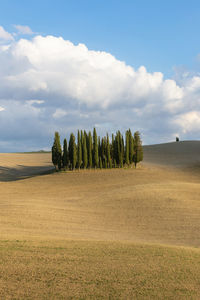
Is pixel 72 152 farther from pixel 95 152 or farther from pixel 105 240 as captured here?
pixel 105 240

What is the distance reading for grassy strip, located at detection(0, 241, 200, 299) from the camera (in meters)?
8.27

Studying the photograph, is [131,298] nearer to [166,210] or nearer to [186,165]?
[166,210]

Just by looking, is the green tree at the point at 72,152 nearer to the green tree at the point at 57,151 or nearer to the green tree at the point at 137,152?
the green tree at the point at 57,151

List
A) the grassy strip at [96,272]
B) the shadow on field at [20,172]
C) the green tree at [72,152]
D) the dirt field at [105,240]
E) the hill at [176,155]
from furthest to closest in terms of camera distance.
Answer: the hill at [176,155]
the shadow on field at [20,172]
the green tree at [72,152]
the dirt field at [105,240]
the grassy strip at [96,272]

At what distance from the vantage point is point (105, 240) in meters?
15.3

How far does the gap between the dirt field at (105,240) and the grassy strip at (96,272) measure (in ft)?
0.09

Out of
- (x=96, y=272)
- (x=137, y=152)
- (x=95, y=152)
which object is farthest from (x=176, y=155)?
(x=96, y=272)

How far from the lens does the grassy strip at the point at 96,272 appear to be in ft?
27.1

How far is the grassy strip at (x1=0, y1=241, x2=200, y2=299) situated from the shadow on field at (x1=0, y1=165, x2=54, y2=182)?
154 feet

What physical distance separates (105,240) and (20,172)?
5311cm

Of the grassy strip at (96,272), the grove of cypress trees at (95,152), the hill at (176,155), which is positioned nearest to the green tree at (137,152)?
the grove of cypress trees at (95,152)

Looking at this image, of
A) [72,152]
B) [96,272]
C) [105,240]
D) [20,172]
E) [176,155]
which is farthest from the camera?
[176,155]

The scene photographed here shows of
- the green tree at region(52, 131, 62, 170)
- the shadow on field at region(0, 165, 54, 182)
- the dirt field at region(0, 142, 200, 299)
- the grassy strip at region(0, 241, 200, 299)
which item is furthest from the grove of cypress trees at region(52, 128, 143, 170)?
the grassy strip at region(0, 241, 200, 299)

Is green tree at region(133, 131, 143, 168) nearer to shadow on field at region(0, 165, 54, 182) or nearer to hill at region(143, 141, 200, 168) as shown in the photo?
hill at region(143, 141, 200, 168)
